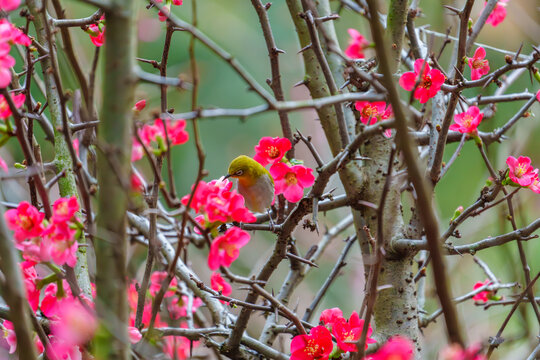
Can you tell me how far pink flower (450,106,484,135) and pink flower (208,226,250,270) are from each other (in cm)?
→ 75

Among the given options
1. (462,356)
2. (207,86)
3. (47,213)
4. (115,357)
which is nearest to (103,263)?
(115,357)

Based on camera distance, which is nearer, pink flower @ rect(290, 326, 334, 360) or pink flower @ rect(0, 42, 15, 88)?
pink flower @ rect(0, 42, 15, 88)

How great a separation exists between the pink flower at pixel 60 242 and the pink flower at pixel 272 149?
544mm

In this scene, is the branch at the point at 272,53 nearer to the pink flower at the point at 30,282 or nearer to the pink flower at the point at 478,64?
the pink flower at the point at 478,64

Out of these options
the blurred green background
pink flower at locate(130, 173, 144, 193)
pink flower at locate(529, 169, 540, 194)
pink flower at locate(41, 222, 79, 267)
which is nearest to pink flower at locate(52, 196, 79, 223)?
pink flower at locate(41, 222, 79, 267)

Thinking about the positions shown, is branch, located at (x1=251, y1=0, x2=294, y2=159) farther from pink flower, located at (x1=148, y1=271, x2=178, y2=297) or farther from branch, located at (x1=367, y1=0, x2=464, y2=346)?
branch, located at (x1=367, y1=0, x2=464, y2=346)

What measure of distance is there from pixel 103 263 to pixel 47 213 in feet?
1.31

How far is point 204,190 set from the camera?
1.03 m

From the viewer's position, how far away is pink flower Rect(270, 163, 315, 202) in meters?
1.35

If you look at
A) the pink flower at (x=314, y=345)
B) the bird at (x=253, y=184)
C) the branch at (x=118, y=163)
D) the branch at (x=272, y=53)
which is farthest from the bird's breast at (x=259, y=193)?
the branch at (x=118, y=163)

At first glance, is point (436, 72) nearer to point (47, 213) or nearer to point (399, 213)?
point (399, 213)

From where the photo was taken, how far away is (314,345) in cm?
123

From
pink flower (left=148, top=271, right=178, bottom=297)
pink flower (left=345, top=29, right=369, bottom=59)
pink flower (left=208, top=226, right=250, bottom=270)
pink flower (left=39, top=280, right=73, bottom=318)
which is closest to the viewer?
pink flower (left=208, top=226, right=250, bottom=270)

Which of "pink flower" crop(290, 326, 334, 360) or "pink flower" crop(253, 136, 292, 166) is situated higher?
"pink flower" crop(253, 136, 292, 166)
